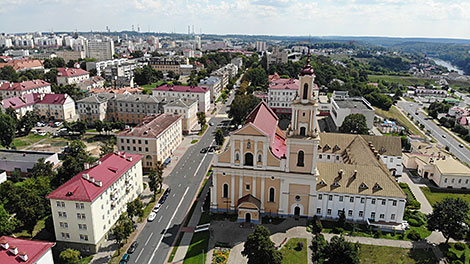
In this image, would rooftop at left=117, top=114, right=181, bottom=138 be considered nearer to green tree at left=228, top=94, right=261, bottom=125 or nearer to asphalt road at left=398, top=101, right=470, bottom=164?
green tree at left=228, top=94, right=261, bottom=125

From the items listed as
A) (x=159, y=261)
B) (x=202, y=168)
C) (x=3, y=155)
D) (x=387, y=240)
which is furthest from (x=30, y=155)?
(x=387, y=240)

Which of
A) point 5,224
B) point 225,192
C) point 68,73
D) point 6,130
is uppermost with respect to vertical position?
point 68,73

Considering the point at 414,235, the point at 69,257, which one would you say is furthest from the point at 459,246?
the point at 69,257

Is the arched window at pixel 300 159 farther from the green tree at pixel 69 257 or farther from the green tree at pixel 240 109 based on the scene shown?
the green tree at pixel 240 109

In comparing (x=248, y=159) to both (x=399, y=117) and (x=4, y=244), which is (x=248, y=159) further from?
(x=399, y=117)

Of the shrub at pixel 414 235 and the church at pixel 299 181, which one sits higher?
the church at pixel 299 181

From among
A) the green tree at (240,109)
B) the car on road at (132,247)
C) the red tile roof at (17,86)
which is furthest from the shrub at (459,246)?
the red tile roof at (17,86)
